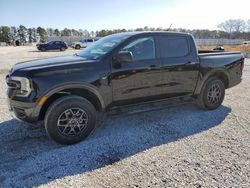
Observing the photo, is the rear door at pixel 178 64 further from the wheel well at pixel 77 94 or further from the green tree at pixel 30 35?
the green tree at pixel 30 35

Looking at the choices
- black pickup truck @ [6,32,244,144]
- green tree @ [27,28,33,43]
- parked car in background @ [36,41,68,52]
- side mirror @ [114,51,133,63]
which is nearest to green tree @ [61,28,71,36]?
green tree @ [27,28,33,43]

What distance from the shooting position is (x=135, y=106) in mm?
4398

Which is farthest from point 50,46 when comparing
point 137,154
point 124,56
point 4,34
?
point 4,34

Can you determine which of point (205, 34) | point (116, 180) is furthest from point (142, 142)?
point (205, 34)

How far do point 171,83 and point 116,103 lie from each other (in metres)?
1.30

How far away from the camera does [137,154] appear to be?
350 centimetres

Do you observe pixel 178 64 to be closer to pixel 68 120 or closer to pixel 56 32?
pixel 68 120

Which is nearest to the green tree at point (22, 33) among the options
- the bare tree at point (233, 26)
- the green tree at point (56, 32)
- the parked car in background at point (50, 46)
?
the green tree at point (56, 32)

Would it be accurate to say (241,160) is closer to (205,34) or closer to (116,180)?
(116,180)

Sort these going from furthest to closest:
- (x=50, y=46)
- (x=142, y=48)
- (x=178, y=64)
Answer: (x=50, y=46) → (x=178, y=64) → (x=142, y=48)

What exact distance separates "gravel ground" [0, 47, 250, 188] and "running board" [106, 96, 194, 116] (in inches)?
14.2

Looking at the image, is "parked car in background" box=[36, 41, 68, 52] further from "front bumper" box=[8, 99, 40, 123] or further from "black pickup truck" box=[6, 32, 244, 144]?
"front bumper" box=[8, 99, 40, 123]

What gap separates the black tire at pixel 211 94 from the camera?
5.27 meters

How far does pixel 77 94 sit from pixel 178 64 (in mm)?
2169
